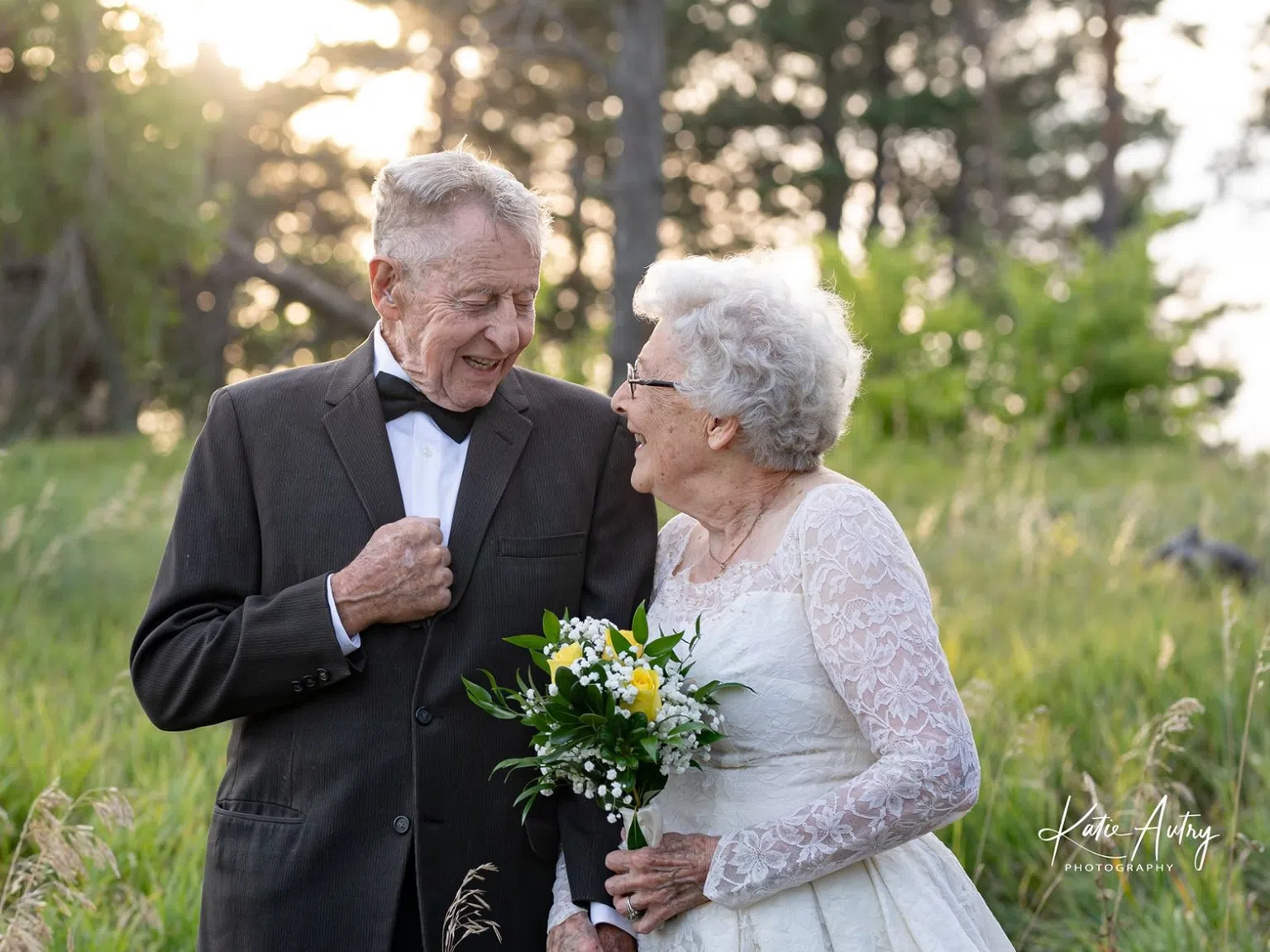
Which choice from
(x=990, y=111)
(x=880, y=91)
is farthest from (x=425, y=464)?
(x=880, y=91)

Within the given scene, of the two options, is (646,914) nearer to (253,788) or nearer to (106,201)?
(253,788)

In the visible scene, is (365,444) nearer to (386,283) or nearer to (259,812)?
(386,283)

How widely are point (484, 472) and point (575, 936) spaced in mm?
1109

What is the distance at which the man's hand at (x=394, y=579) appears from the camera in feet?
9.40

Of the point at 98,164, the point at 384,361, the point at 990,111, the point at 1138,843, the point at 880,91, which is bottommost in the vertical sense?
the point at 1138,843

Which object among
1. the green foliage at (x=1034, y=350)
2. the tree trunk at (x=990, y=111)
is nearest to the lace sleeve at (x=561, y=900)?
the green foliage at (x=1034, y=350)

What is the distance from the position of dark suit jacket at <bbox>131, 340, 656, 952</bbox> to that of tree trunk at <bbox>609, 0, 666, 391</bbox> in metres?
10.9

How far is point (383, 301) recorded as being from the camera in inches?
125

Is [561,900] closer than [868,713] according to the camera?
No

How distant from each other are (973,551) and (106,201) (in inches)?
271

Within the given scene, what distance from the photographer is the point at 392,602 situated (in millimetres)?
2883

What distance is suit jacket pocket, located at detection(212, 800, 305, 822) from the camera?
9.61ft

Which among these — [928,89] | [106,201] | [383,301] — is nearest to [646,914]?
[383,301]

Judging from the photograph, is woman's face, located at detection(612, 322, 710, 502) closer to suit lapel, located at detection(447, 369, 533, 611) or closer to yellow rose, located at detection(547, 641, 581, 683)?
suit lapel, located at detection(447, 369, 533, 611)
